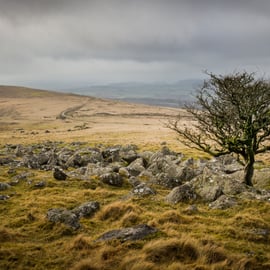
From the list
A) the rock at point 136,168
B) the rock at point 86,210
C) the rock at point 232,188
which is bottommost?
the rock at point 136,168

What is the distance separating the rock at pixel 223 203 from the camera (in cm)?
1670

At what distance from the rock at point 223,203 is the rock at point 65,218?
7416mm

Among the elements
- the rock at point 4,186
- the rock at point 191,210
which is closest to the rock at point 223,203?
the rock at point 191,210

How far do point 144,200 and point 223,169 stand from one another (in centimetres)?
1330

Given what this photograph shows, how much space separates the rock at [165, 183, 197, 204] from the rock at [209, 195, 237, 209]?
140 cm

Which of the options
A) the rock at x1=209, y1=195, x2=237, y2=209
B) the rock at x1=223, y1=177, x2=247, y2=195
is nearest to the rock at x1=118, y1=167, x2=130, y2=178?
the rock at x1=223, y1=177, x2=247, y2=195

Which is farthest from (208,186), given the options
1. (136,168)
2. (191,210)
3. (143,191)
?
(136,168)

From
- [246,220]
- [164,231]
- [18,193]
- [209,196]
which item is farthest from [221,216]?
[18,193]

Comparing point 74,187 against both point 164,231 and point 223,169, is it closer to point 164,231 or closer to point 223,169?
point 164,231

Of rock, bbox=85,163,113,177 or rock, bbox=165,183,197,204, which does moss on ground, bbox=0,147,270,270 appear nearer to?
rock, bbox=165,183,197,204

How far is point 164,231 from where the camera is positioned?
13133mm

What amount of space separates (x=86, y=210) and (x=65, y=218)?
1696 mm

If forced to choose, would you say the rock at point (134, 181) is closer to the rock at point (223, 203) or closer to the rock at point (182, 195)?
the rock at point (182, 195)

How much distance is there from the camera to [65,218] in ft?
47.4
